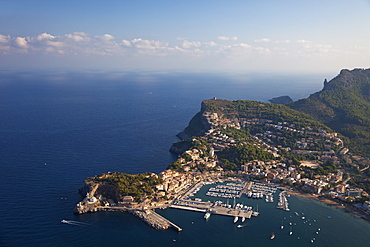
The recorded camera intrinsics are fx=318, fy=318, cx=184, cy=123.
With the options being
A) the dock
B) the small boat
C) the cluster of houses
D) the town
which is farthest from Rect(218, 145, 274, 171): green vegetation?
the small boat

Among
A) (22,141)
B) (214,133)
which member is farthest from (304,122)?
(22,141)

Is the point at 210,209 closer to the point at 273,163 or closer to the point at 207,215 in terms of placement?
the point at 207,215

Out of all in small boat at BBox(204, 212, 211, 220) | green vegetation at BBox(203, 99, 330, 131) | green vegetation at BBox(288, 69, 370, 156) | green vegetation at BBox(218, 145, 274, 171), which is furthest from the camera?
green vegetation at BBox(203, 99, 330, 131)

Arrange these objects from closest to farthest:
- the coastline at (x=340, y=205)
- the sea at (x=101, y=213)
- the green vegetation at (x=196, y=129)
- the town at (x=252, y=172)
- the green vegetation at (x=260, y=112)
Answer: the sea at (x=101, y=213) → the coastline at (x=340, y=205) → the town at (x=252, y=172) → the green vegetation at (x=196, y=129) → the green vegetation at (x=260, y=112)

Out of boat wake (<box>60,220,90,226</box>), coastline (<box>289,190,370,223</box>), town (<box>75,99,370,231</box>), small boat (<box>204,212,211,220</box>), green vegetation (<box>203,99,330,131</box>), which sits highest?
green vegetation (<box>203,99,330,131</box>)

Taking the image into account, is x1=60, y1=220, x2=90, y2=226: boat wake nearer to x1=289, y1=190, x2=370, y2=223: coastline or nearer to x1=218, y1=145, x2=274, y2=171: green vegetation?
x1=218, y1=145, x2=274, y2=171: green vegetation

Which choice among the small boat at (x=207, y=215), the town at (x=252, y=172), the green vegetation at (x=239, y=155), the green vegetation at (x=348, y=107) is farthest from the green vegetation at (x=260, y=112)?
the small boat at (x=207, y=215)

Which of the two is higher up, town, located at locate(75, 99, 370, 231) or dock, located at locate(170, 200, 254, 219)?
town, located at locate(75, 99, 370, 231)

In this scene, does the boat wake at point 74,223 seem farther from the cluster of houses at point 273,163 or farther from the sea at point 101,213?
the cluster of houses at point 273,163
